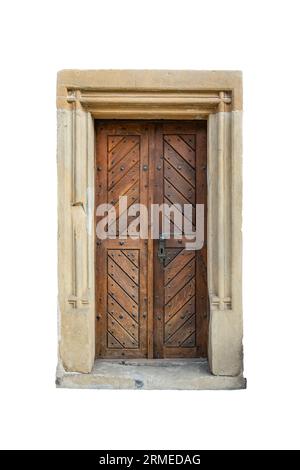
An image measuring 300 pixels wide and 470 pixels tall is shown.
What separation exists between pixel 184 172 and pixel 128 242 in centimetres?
88

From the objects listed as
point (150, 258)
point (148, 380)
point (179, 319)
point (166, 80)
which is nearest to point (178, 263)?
point (150, 258)

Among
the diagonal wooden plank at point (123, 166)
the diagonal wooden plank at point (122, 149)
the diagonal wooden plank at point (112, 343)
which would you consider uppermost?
the diagonal wooden plank at point (122, 149)

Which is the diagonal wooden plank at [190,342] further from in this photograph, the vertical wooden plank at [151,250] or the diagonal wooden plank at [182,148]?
the diagonal wooden plank at [182,148]

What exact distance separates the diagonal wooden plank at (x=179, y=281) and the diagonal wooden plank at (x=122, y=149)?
125cm

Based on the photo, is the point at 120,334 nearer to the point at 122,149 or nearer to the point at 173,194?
the point at 173,194

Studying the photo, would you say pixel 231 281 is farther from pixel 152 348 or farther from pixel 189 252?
pixel 152 348

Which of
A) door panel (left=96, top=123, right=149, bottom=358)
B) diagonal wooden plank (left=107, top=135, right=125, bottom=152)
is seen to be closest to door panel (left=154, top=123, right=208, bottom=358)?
door panel (left=96, top=123, right=149, bottom=358)

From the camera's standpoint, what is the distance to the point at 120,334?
4.95m

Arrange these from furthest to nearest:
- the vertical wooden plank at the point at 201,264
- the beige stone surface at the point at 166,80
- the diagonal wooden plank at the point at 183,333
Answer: the diagonal wooden plank at the point at 183,333 < the vertical wooden plank at the point at 201,264 < the beige stone surface at the point at 166,80

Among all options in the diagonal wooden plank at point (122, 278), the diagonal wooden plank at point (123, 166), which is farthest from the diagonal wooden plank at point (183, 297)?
the diagonal wooden plank at point (123, 166)

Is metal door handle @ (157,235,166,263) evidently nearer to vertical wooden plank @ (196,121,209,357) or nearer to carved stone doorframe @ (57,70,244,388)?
vertical wooden plank @ (196,121,209,357)

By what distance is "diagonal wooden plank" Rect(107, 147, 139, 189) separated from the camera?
191 inches

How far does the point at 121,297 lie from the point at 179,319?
618 mm

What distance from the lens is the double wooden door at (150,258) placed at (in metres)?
4.84
